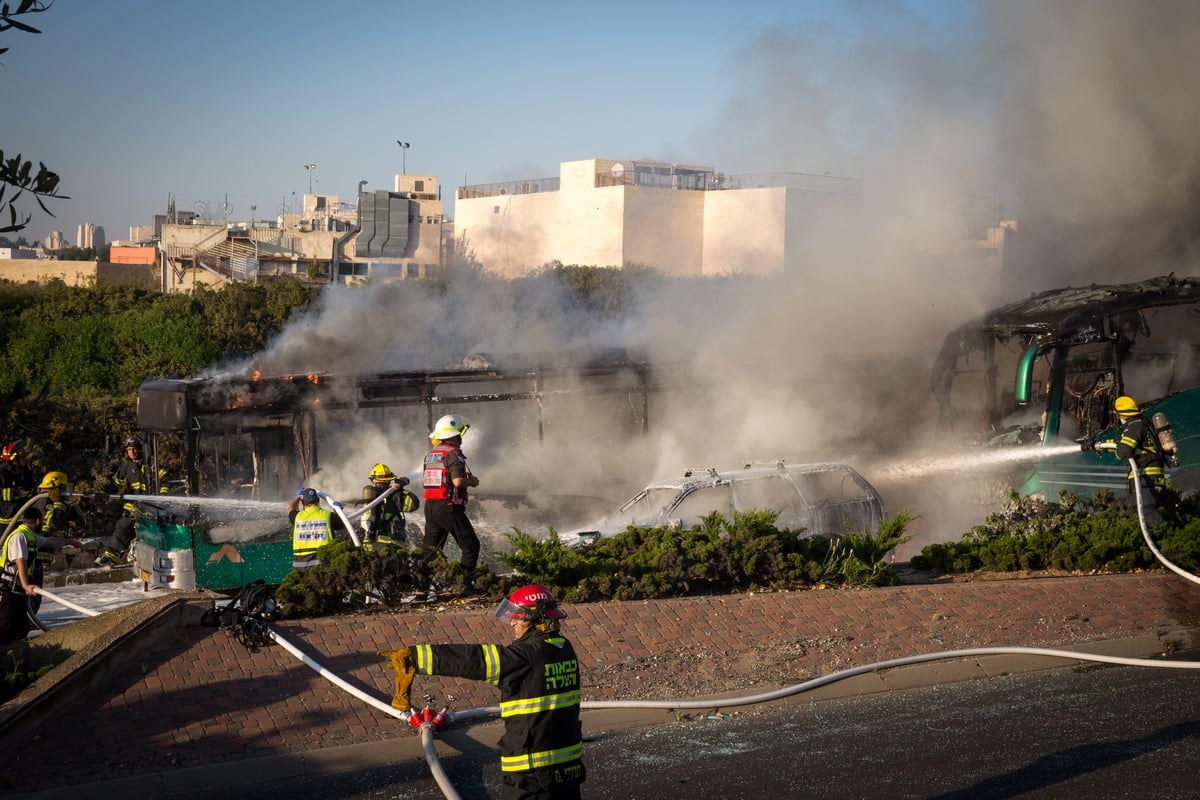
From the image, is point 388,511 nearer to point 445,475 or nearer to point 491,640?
point 445,475

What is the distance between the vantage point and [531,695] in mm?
4820

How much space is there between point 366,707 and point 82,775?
5.46 ft

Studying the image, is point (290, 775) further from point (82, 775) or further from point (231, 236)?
point (231, 236)

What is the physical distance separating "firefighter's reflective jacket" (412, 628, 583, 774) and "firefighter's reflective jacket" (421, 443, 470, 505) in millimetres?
4872

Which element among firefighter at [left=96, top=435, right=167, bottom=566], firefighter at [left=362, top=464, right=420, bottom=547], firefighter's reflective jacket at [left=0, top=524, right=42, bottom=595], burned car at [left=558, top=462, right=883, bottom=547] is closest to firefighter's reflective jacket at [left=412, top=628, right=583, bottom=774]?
firefighter's reflective jacket at [left=0, top=524, right=42, bottom=595]

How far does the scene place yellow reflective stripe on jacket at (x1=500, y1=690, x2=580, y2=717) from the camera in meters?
4.81

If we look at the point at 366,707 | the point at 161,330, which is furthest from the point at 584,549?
the point at 161,330

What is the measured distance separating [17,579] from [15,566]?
10 cm

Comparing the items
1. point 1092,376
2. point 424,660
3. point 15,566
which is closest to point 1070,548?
point 1092,376

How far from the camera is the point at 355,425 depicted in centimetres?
→ 1438

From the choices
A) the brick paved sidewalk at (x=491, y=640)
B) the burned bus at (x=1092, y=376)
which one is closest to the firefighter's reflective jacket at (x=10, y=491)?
the brick paved sidewalk at (x=491, y=640)

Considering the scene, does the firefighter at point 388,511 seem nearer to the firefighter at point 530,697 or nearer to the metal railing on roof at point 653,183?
the firefighter at point 530,697

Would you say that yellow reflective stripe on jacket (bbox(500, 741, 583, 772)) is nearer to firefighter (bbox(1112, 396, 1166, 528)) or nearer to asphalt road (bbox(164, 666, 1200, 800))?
asphalt road (bbox(164, 666, 1200, 800))

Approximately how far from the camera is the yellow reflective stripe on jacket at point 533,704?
4812 mm
